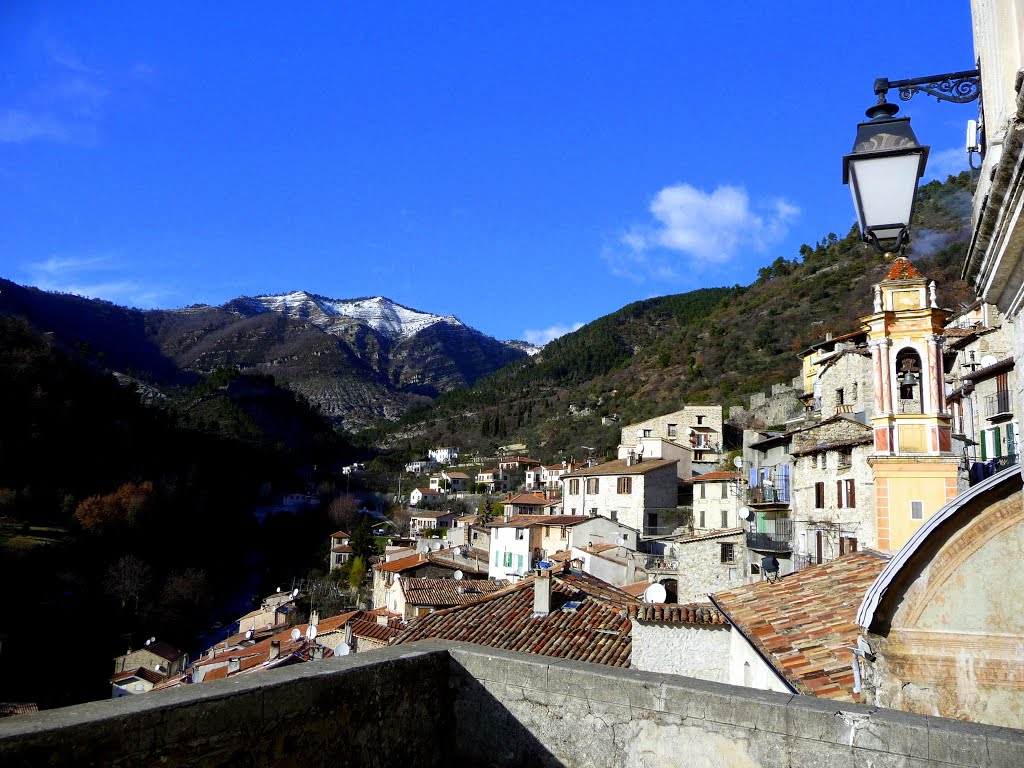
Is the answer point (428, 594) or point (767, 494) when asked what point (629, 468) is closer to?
point (767, 494)

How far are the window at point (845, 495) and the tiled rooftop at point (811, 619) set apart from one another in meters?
Result: 13.9

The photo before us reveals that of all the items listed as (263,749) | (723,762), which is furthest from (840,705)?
(263,749)

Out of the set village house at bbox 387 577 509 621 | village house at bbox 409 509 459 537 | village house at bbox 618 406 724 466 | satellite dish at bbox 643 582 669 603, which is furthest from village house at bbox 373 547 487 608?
satellite dish at bbox 643 582 669 603

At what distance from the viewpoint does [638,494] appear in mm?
48812

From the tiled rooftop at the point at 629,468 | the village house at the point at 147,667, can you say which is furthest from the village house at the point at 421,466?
the village house at the point at 147,667

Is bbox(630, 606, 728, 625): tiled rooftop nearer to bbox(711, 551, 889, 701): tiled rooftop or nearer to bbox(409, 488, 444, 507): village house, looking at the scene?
bbox(711, 551, 889, 701): tiled rooftop

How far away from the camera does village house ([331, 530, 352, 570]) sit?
234ft

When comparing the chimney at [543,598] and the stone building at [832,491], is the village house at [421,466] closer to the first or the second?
the stone building at [832,491]

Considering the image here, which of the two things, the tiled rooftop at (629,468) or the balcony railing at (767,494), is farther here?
the tiled rooftop at (629,468)

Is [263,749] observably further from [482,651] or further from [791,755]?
[791,755]

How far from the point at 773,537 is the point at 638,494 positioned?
17.8 m

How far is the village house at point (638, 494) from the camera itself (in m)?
48.8

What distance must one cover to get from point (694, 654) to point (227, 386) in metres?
134

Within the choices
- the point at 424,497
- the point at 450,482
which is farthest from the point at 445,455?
the point at 424,497
